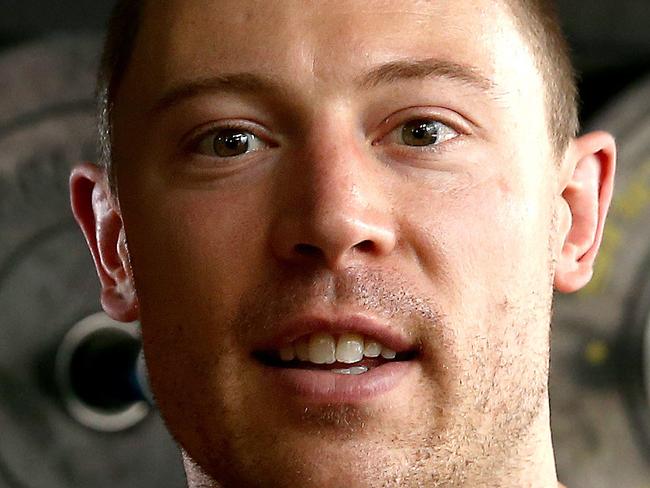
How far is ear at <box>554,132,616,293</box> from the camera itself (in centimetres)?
129

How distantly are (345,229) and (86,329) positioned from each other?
1286 millimetres

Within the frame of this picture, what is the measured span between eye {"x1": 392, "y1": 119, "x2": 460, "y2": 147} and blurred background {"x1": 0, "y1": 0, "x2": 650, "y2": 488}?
3.70ft

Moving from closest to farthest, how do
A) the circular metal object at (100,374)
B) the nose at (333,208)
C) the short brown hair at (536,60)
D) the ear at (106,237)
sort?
the nose at (333,208) < the short brown hair at (536,60) < the ear at (106,237) < the circular metal object at (100,374)

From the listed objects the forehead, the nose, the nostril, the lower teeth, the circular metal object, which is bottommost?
the lower teeth

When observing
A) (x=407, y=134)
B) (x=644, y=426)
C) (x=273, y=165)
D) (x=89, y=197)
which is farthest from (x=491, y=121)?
(x=644, y=426)

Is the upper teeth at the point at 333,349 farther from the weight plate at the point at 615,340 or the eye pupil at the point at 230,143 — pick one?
the weight plate at the point at 615,340

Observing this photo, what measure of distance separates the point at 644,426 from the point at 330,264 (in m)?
1.51

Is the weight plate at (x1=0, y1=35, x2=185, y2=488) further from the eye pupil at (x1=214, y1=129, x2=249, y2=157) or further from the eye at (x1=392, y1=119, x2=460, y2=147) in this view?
the eye at (x1=392, y1=119, x2=460, y2=147)

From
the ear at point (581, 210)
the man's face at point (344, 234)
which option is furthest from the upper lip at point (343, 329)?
the ear at point (581, 210)

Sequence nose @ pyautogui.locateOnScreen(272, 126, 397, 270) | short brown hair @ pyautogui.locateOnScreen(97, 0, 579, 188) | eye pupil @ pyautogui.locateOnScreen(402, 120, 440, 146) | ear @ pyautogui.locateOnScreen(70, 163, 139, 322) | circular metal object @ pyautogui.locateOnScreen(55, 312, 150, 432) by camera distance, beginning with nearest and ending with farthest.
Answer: nose @ pyautogui.locateOnScreen(272, 126, 397, 270)
eye pupil @ pyautogui.locateOnScreen(402, 120, 440, 146)
short brown hair @ pyautogui.locateOnScreen(97, 0, 579, 188)
ear @ pyautogui.locateOnScreen(70, 163, 139, 322)
circular metal object @ pyautogui.locateOnScreen(55, 312, 150, 432)

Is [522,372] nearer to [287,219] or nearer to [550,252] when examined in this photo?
[550,252]

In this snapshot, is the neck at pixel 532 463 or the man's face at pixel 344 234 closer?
the man's face at pixel 344 234

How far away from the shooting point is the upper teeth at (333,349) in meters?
1.05

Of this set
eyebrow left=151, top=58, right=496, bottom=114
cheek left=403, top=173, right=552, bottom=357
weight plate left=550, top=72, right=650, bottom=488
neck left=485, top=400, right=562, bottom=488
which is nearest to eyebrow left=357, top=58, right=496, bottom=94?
eyebrow left=151, top=58, right=496, bottom=114
